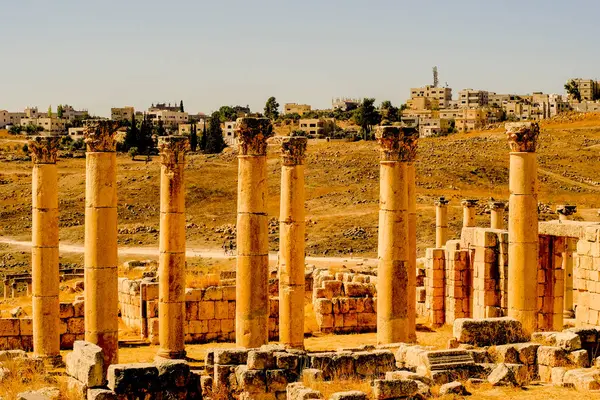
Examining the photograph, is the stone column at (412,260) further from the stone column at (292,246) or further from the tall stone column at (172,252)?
the tall stone column at (172,252)

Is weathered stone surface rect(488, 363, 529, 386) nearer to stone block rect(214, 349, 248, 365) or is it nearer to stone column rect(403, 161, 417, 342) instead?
stone block rect(214, 349, 248, 365)

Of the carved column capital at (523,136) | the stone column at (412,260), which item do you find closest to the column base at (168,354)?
the stone column at (412,260)

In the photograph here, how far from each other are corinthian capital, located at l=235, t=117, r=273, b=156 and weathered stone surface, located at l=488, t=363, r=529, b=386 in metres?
7.36

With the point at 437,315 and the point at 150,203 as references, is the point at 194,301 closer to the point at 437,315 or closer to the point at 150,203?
the point at 437,315

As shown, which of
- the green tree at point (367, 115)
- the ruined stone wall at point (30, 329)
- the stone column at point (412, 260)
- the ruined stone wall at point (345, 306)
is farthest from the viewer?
the green tree at point (367, 115)

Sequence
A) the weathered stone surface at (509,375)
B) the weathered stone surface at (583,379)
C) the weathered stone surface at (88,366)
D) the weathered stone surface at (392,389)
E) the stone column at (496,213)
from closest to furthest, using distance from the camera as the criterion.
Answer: the weathered stone surface at (392,389) → the weathered stone surface at (583,379) → the weathered stone surface at (88,366) → the weathered stone surface at (509,375) → the stone column at (496,213)

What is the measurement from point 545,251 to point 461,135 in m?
86.1

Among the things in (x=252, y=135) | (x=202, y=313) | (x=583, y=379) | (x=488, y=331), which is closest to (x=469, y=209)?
(x=202, y=313)

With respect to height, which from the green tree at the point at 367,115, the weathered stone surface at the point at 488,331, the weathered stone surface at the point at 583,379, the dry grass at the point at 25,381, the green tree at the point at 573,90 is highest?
the green tree at the point at 573,90

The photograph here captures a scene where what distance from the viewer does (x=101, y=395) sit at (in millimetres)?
18594

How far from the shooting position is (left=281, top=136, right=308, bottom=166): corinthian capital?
1021 inches

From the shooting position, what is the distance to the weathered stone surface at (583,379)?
1898cm

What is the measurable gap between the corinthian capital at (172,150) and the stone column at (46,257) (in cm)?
262

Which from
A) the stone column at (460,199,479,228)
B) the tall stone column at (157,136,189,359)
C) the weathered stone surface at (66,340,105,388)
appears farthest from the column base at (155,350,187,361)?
the stone column at (460,199,479,228)
